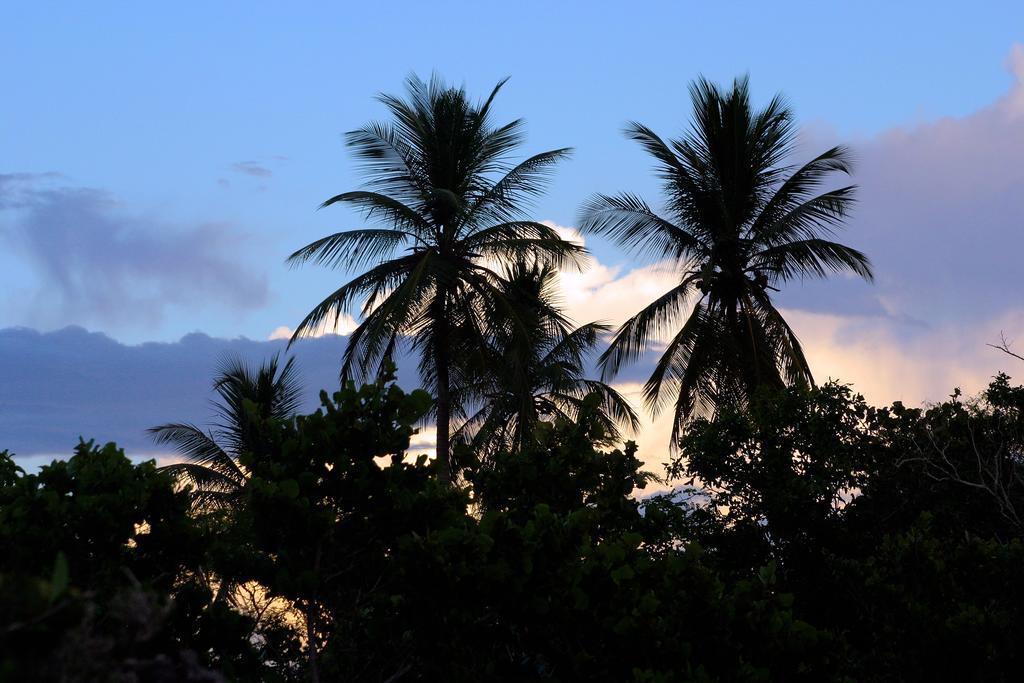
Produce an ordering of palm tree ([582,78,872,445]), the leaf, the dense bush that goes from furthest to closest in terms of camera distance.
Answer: palm tree ([582,78,872,445])
the dense bush
the leaf

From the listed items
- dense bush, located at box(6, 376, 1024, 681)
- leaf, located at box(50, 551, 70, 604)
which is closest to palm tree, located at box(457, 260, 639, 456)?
dense bush, located at box(6, 376, 1024, 681)

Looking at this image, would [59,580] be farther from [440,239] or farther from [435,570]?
[440,239]

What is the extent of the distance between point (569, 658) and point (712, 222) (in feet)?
49.6

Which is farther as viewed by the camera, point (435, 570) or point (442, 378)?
point (442, 378)

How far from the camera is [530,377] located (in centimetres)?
2634

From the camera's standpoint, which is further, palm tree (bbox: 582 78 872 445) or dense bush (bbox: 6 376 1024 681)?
palm tree (bbox: 582 78 872 445)

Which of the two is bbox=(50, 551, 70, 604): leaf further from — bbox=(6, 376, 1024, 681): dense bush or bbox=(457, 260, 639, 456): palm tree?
bbox=(457, 260, 639, 456): palm tree

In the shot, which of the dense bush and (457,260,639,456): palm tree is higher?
(457,260,639,456): palm tree

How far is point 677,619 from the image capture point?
358 inches

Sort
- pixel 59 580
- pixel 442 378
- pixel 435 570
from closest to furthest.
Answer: pixel 59 580, pixel 435 570, pixel 442 378

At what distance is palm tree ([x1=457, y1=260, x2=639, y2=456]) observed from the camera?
73.7ft

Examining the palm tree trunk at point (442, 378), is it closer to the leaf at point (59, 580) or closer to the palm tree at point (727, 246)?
the palm tree at point (727, 246)

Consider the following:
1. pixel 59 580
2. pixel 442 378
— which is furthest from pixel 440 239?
pixel 59 580

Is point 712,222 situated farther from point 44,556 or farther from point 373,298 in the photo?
point 44,556
